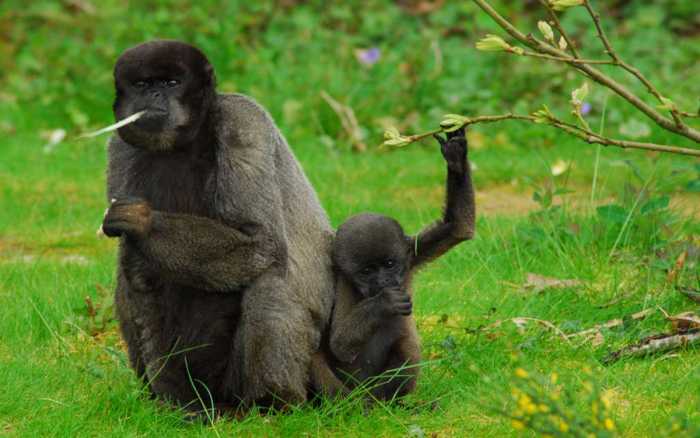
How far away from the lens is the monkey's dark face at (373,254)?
542 centimetres

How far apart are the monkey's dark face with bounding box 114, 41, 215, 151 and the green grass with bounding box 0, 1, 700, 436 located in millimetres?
1131

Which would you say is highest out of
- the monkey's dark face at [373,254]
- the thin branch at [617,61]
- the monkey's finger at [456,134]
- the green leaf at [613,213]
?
the thin branch at [617,61]

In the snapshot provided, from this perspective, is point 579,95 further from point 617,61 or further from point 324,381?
point 324,381

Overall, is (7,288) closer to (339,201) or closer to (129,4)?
(339,201)

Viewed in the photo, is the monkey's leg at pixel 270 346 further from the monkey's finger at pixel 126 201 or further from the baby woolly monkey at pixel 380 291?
the monkey's finger at pixel 126 201

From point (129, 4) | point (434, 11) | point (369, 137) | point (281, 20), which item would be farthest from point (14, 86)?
point (434, 11)

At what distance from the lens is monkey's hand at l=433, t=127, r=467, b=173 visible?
211 inches

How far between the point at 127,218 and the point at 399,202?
13.5ft

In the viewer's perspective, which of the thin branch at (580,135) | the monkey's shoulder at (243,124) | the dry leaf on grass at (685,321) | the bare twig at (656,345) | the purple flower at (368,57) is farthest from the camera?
the purple flower at (368,57)

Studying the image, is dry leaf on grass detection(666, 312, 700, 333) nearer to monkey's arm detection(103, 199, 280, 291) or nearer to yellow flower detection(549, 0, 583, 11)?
yellow flower detection(549, 0, 583, 11)

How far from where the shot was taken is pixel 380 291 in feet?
17.7

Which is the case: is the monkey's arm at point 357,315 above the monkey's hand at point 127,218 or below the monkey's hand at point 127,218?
below

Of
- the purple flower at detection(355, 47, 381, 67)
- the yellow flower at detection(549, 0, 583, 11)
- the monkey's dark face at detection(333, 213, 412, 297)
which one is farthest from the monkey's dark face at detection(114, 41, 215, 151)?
the purple flower at detection(355, 47, 381, 67)

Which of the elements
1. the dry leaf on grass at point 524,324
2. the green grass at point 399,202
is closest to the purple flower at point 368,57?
the green grass at point 399,202
